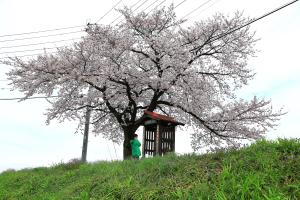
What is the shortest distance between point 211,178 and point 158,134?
1132 cm

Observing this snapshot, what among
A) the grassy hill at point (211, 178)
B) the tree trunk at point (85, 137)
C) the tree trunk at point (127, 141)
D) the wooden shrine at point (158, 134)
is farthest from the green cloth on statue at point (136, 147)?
the grassy hill at point (211, 178)

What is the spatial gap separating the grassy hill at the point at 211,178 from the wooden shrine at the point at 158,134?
7579 millimetres

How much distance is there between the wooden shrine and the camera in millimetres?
19172

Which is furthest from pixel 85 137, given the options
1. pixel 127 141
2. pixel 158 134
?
pixel 158 134

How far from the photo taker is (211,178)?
7805 mm

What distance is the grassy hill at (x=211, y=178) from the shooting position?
6.92 m

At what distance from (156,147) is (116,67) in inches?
197

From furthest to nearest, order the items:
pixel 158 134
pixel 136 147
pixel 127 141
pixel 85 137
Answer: pixel 85 137 → pixel 127 141 → pixel 136 147 → pixel 158 134

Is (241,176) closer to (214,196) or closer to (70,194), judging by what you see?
(214,196)

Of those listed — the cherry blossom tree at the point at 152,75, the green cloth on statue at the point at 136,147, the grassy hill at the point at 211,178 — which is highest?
the cherry blossom tree at the point at 152,75

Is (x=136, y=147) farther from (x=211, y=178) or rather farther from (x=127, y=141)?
(x=211, y=178)

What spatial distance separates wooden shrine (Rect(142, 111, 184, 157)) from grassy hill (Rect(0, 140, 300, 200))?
7579mm

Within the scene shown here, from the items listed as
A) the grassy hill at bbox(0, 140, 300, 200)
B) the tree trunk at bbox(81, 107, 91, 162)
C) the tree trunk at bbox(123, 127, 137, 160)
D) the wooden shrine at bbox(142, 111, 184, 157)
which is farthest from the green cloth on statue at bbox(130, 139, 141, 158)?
the grassy hill at bbox(0, 140, 300, 200)

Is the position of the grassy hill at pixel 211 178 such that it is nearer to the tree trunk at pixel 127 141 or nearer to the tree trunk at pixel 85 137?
the tree trunk at pixel 127 141
